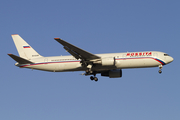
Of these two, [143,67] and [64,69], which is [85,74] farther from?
[143,67]

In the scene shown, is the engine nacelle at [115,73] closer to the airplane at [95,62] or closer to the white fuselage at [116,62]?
the airplane at [95,62]

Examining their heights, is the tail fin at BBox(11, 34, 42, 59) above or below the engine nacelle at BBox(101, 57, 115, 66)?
above

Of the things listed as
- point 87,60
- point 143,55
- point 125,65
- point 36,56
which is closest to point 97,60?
point 87,60

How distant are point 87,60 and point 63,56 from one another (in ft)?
15.6

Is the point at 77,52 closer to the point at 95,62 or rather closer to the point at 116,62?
the point at 95,62

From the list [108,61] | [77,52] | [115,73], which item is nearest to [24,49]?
[77,52]

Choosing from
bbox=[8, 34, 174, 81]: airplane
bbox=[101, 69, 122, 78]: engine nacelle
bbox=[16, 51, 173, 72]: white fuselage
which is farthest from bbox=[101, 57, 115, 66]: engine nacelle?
bbox=[101, 69, 122, 78]: engine nacelle

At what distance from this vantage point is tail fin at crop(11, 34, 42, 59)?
171 feet

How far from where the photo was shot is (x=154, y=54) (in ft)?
157

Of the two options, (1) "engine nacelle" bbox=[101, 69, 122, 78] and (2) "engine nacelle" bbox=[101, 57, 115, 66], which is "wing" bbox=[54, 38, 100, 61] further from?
(1) "engine nacelle" bbox=[101, 69, 122, 78]

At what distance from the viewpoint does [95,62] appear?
1848 inches

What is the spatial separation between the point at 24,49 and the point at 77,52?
12216 mm

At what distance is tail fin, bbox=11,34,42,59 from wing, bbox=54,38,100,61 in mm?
9175

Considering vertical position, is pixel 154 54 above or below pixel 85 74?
above
